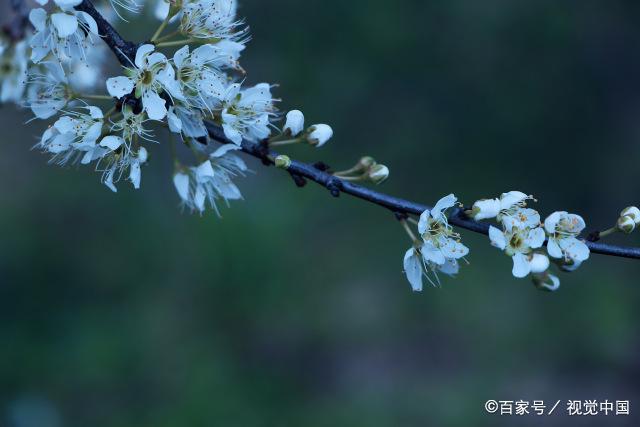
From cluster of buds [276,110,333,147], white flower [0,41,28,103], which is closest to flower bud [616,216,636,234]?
cluster of buds [276,110,333,147]

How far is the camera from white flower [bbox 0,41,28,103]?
1.84 meters

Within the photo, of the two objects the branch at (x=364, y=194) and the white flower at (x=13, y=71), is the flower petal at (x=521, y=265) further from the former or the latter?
the white flower at (x=13, y=71)

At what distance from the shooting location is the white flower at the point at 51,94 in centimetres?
179

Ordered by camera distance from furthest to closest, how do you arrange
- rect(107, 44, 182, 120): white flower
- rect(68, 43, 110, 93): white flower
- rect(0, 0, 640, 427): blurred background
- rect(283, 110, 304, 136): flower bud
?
rect(0, 0, 640, 427): blurred background → rect(68, 43, 110, 93): white flower → rect(283, 110, 304, 136): flower bud → rect(107, 44, 182, 120): white flower

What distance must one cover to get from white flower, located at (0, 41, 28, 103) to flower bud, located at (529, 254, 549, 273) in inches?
52.8

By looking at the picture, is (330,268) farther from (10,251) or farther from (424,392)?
(10,251)

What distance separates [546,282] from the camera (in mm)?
1792

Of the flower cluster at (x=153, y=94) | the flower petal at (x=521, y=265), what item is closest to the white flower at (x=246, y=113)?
the flower cluster at (x=153, y=94)

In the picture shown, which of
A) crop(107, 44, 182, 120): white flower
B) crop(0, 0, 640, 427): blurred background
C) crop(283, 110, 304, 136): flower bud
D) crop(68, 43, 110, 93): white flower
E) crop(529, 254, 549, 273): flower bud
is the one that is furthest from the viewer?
crop(0, 0, 640, 427): blurred background

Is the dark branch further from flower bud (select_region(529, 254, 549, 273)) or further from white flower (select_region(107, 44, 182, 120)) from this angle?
flower bud (select_region(529, 254, 549, 273))

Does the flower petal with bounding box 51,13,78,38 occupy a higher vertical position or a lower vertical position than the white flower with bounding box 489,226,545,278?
higher

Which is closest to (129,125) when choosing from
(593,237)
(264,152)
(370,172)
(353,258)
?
(264,152)

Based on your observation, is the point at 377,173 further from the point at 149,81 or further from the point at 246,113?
the point at 149,81

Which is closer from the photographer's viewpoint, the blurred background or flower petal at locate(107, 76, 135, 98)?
flower petal at locate(107, 76, 135, 98)
